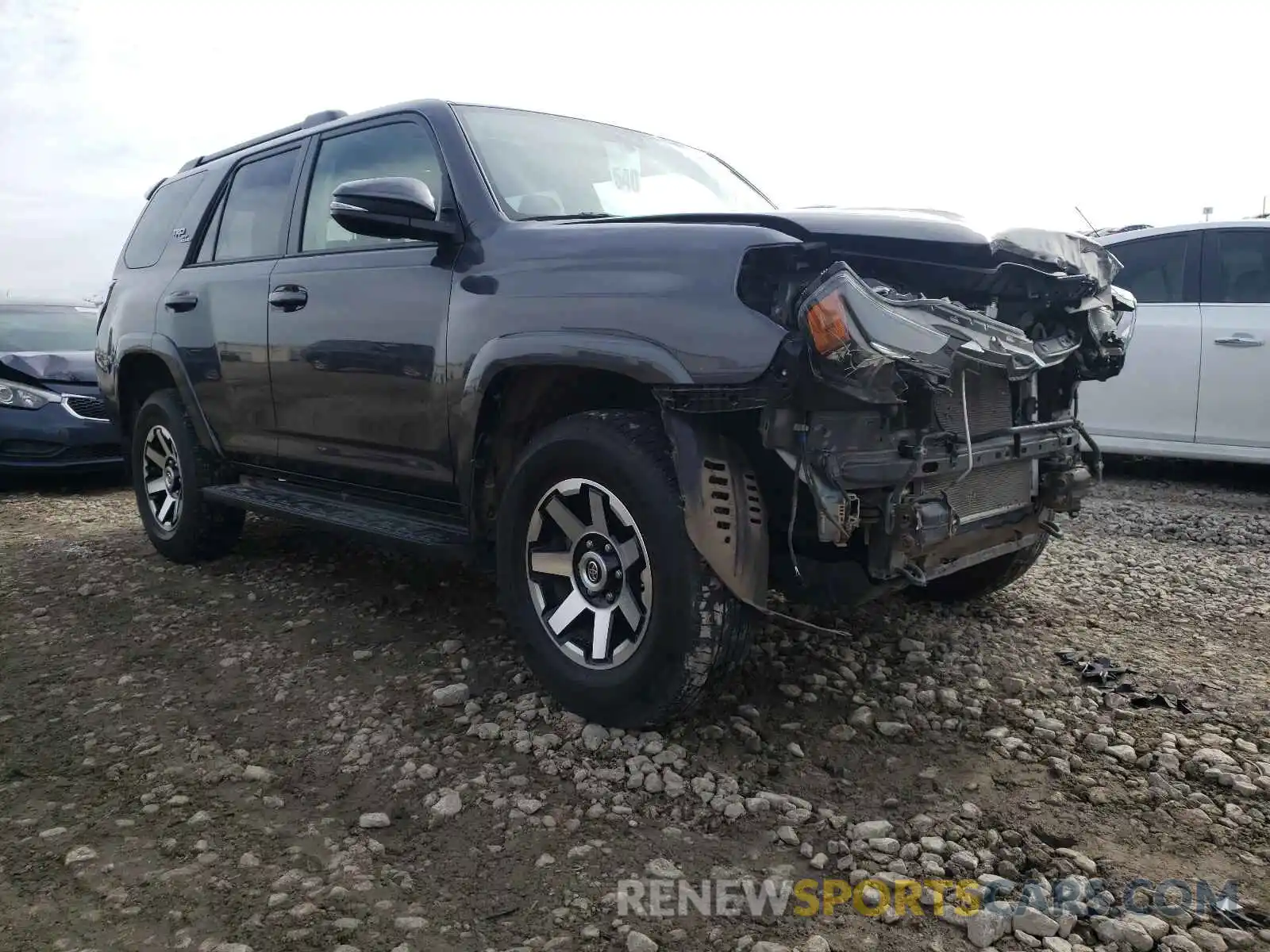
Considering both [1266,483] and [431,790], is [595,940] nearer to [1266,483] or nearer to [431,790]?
[431,790]

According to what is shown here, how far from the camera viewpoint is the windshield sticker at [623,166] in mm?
3676

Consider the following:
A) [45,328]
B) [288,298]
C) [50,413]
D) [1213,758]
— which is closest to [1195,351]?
[1213,758]

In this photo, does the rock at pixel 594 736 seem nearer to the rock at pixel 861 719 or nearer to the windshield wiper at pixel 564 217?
the rock at pixel 861 719

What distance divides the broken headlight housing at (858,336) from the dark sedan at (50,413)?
656 cm

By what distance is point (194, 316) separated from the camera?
15.0 feet

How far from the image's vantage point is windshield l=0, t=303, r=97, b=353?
7957 millimetres

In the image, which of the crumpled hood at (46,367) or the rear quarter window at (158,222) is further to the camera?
the crumpled hood at (46,367)

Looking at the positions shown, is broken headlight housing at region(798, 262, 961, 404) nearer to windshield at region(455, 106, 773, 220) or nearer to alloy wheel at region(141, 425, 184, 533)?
windshield at region(455, 106, 773, 220)

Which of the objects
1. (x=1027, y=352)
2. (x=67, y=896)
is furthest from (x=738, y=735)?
(x=67, y=896)

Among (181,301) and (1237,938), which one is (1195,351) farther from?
(181,301)

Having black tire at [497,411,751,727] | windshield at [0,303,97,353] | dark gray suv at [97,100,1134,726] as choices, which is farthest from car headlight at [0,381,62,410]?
black tire at [497,411,751,727]

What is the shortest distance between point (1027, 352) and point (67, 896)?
8.85 feet

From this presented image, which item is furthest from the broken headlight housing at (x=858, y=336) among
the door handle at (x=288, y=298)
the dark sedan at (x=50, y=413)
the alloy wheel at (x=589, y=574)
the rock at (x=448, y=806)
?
the dark sedan at (x=50, y=413)

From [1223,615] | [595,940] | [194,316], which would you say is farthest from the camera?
[194,316]
